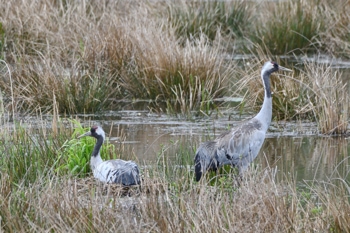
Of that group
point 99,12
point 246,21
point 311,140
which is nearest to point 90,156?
point 311,140

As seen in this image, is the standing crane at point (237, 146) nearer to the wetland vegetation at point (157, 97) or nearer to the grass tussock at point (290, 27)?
the wetland vegetation at point (157, 97)

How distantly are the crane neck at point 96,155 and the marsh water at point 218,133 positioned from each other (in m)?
0.61

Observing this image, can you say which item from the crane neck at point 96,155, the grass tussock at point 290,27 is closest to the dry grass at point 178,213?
the crane neck at point 96,155

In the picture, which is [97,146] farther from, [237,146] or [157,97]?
[157,97]

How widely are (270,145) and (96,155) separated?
8.98 ft

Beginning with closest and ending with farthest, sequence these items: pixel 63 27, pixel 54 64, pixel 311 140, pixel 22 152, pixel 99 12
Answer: pixel 22 152 < pixel 311 140 < pixel 54 64 < pixel 63 27 < pixel 99 12

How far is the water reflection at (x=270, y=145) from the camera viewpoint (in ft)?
26.8

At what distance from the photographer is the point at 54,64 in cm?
1065

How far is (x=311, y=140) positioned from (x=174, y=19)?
5.86m

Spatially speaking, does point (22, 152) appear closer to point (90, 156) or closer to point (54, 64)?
point (90, 156)

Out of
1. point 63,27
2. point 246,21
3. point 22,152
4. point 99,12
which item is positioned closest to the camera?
point 22,152

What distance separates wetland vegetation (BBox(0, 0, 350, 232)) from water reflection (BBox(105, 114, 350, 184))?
0.21 metres

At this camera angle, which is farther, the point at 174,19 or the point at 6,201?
the point at 174,19

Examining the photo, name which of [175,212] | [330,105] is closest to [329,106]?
[330,105]
